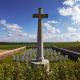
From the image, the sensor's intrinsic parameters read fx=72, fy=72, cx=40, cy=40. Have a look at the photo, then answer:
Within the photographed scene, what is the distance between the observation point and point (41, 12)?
16.9 ft

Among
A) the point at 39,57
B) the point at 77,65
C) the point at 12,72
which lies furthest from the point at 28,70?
the point at 77,65

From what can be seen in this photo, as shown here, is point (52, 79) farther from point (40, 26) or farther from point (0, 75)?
point (40, 26)

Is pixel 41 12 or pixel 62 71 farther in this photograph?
pixel 41 12

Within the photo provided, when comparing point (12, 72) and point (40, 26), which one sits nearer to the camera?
point (12, 72)

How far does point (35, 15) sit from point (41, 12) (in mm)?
485

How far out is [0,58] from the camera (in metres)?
9.44

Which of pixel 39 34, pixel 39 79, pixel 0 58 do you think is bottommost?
pixel 0 58

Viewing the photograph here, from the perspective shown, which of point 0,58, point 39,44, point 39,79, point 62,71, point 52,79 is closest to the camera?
point 52,79

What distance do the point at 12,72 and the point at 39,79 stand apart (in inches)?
46.8

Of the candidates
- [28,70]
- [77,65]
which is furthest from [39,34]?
[77,65]

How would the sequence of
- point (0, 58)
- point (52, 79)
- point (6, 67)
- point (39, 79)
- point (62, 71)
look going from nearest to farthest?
point (52, 79) < point (39, 79) < point (62, 71) < point (6, 67) < point (0, 58)

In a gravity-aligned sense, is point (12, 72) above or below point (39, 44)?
below

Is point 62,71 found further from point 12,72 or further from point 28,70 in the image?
point 12,72

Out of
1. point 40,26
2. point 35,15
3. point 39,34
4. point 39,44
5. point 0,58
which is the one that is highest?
point 35,15
